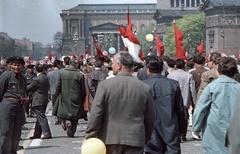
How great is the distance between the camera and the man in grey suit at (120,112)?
851cm

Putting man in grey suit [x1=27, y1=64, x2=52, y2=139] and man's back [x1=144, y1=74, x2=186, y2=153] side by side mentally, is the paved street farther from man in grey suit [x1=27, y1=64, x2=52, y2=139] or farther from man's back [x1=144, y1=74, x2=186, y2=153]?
man's back [x1=144, y1=74, x2=186, y2=153]

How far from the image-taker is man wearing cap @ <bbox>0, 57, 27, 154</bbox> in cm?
1373

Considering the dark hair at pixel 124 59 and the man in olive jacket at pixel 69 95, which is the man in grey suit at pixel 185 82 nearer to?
the man in olive jacket at pixel 69 95

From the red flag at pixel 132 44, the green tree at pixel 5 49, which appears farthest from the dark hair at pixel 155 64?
the green tree at pixel 5 49

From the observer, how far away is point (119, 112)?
28.2ft

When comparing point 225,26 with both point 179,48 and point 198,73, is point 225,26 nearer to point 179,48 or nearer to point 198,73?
point 179,48

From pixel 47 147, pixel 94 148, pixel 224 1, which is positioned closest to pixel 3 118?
pixel 47 147

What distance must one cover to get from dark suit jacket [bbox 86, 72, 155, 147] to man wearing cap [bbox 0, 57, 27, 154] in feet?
17.5

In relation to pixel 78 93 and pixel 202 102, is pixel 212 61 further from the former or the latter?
pixel 202 102

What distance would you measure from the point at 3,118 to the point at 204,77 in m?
3.52

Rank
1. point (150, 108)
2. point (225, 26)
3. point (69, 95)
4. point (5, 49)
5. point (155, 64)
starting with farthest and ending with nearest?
point (5, 49), point (225, 26), point (69, 95), point (155, 64), point (150, 108)

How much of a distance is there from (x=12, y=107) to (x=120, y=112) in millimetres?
5543

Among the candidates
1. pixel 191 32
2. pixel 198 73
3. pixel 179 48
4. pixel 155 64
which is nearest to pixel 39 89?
pixel 198 73

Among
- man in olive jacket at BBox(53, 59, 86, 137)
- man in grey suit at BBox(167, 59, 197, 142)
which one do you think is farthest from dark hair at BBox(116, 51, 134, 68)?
man in olive jacket at BBox(53, 59, 86, 137)
